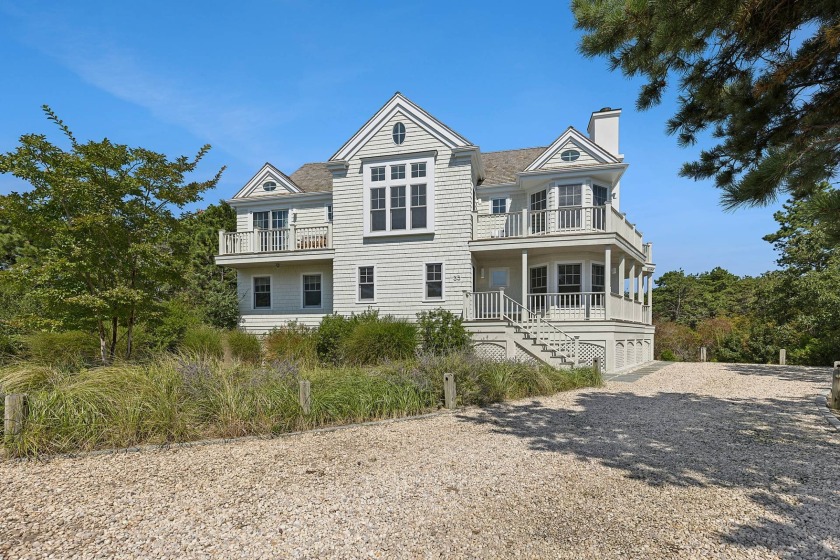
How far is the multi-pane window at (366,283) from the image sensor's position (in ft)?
56.7

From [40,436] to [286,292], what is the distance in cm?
1402

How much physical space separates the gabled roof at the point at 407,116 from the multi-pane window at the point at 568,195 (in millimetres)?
3780

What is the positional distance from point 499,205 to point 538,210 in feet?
8.07

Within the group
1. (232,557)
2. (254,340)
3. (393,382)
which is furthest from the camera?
(254,340)

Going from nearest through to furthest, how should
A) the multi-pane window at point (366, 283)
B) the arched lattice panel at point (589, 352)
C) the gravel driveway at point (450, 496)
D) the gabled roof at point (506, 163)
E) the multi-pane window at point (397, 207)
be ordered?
the gravel driveway at point (450, 496) → the arched lattice panel at point (589, 352) → the multi-pane window at point (397, 207) → the multi-pane window at point (366, 283) → the gabled roof at point (506, 163)

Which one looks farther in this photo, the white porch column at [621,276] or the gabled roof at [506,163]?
the gabled roof at [506,163]

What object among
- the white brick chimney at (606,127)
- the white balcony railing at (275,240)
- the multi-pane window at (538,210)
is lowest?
the white balcony railing at (275,240)

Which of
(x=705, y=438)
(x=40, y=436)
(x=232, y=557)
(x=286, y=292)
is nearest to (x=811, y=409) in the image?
(x=705, y=438)

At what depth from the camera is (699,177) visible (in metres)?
6.25

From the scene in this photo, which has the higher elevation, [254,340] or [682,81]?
[682,81]

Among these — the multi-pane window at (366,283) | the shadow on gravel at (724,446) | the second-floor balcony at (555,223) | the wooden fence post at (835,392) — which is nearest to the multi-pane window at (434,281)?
the second-floor balcony at (555,223)

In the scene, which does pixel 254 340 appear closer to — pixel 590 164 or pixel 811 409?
pixel 590 164

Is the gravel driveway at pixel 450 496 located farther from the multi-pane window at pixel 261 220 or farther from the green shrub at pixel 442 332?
the multi-pane window at pixel 261 220

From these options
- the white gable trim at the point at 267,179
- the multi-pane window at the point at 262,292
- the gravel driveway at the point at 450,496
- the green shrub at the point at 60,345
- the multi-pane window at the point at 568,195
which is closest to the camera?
the gravel driveway at the point at 450,496
